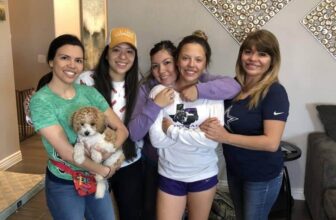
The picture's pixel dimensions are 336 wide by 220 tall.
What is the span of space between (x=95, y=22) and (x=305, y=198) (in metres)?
3.56

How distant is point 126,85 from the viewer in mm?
1714

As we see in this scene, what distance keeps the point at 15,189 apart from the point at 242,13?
2680 millimetres

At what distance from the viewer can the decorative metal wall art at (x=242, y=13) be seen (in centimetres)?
272

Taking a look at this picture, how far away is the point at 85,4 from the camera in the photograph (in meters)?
4.84

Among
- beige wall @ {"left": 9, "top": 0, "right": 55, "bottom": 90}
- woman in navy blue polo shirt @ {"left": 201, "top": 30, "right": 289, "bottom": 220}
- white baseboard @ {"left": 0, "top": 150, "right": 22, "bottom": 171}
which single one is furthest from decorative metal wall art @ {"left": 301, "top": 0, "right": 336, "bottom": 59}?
beige wall @ {"left": 9, "top": 0, "right": 55, "bottom": 90}

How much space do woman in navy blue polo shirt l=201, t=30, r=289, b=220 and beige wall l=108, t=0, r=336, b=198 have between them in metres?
1.22

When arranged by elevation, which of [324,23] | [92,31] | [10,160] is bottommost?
[10,160]

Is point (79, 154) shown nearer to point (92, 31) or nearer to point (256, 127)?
point (256, 127)

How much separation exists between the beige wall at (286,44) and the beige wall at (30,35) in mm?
2868

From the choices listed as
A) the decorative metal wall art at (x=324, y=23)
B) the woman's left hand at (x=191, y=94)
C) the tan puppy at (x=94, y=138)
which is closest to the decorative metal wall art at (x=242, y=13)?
the decorative metal wall art at (x=324, y=23)

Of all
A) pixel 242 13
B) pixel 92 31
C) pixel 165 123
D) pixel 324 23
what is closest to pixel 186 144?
pixel 165 123

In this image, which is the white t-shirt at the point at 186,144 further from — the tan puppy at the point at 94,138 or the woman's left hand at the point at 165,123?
the tan puppy at the point at 94,138

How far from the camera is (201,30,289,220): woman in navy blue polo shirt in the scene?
151 centimetres

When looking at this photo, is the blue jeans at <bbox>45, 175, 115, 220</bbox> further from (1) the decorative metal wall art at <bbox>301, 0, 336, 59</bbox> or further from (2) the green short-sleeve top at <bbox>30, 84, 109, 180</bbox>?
(1) the decorative metal wall art at <bbox>301, 0, 336, 59</bbox>
